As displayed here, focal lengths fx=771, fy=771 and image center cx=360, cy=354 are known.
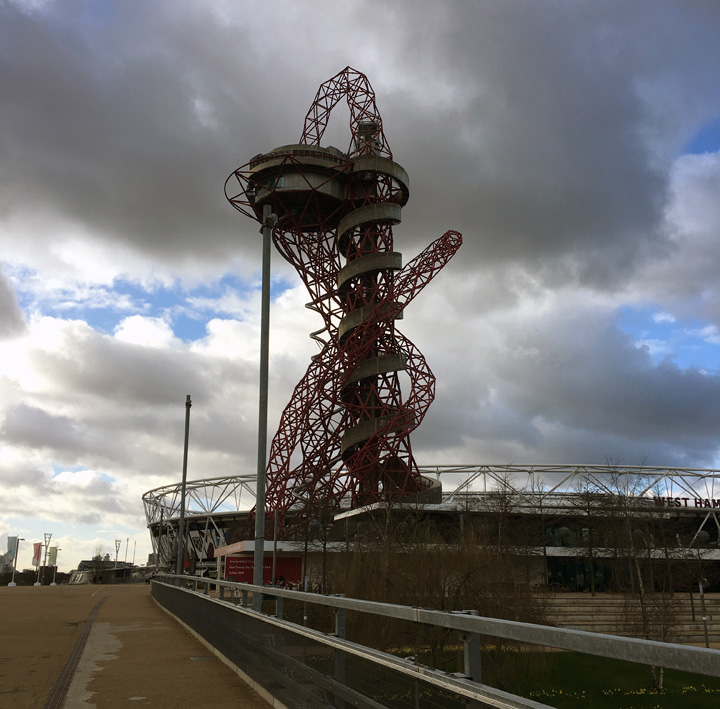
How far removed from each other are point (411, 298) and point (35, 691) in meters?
44.3

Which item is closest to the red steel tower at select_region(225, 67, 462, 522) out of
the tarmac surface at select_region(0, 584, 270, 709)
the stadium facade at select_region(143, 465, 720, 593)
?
A: the stadium facade at select_region(143, 465, 720, 593)

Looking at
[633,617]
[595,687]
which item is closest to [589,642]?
[595,687]

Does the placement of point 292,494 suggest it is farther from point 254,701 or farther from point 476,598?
point 254,701

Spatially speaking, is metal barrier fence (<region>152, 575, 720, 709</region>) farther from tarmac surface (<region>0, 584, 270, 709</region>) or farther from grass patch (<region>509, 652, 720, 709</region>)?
grass patch (<region>509, 652, 720, 709</region>)

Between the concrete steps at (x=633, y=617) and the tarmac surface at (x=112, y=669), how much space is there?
1808 cm

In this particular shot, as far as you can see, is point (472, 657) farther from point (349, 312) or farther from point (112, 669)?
point (349, 312)

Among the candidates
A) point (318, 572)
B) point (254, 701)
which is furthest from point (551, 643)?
point (318, 572)

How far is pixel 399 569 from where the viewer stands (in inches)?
945

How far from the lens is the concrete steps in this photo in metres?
34.1

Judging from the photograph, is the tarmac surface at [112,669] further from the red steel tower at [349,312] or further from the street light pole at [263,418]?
the red steel tower at [349,312]

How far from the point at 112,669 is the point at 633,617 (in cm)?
3099

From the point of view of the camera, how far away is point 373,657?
20.0 feet

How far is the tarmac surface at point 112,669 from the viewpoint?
30.5 ft

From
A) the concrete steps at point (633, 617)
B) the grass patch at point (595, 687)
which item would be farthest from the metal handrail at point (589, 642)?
the concrete steps at point (633, 617)
